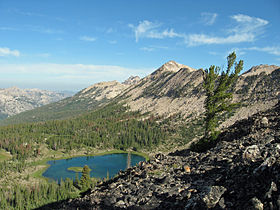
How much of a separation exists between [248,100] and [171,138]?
80.5m

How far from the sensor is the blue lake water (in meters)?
138

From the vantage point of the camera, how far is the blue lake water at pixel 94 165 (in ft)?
453

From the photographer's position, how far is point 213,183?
19.5m

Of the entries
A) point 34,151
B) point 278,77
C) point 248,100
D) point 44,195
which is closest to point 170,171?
point 44,195

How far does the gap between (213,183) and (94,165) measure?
5977 inches

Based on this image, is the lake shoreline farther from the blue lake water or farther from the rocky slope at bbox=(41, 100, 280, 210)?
the rocky slope at bbox=(41, 100, 280, 210)

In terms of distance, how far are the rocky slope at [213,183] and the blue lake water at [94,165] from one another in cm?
11376

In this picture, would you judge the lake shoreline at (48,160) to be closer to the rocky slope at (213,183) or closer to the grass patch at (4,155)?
the grass patch at (4,155)

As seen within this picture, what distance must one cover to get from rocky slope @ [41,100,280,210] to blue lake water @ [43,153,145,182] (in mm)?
113758

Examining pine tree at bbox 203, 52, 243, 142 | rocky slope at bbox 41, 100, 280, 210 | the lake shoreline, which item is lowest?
the lake shoreline

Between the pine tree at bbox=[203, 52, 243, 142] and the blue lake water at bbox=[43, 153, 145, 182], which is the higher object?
the pine tree at bbox=[203, 52, 243, 142]

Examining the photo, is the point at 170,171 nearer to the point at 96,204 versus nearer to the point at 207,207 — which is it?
the point at 96,204

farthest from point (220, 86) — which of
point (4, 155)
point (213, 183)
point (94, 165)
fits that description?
point (4, 155)

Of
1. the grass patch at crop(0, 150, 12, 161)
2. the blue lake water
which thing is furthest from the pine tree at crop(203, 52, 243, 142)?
the grass patch at crop(0, 150, 12, 161)
